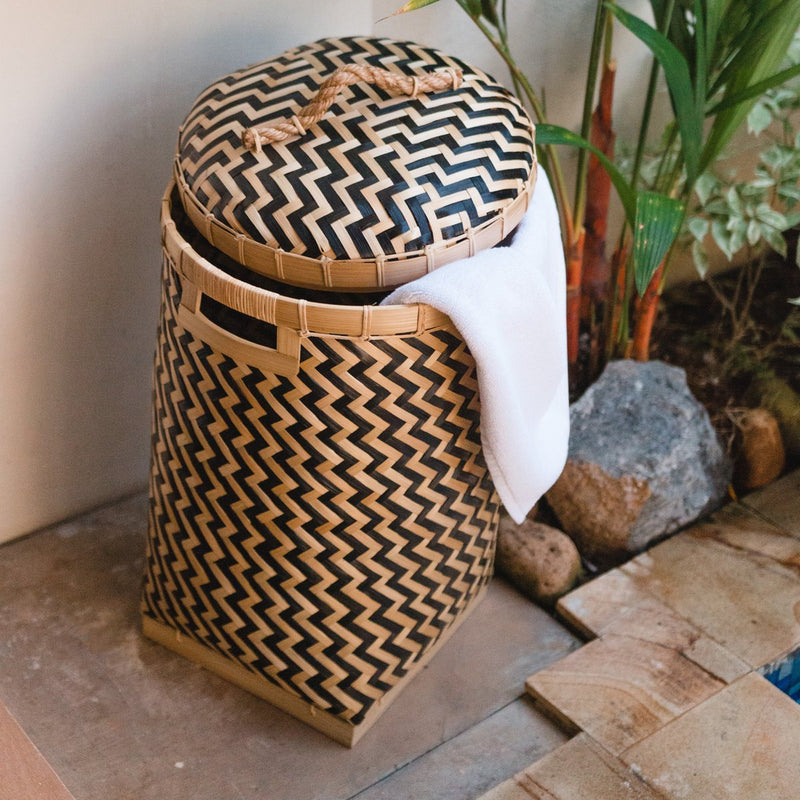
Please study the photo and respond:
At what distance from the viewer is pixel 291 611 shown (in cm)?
123

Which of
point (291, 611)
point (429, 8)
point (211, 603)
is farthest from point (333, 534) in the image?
point (429, 8)

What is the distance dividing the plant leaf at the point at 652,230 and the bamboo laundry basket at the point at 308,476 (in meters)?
0.27

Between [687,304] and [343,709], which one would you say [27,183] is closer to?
[343,709]

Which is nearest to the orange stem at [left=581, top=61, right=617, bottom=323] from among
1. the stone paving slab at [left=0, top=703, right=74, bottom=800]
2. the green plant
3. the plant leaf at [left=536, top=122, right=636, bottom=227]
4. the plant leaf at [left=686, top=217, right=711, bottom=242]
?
the green plant

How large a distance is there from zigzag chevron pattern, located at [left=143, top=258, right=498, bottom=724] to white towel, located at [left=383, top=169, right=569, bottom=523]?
→ 5cm

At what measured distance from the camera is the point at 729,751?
131cm

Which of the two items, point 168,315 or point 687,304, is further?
point 687,304

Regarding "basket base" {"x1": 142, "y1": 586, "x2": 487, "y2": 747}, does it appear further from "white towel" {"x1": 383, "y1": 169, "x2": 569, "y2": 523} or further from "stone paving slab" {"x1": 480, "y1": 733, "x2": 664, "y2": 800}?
"white towel" {"x1": 383, "y1": 169, "x2": 569, "y2": 523}

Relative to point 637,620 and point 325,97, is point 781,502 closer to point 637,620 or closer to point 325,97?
point 637,620

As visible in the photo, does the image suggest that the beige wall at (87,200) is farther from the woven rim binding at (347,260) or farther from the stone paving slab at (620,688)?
the stone paving slab at (620,688)

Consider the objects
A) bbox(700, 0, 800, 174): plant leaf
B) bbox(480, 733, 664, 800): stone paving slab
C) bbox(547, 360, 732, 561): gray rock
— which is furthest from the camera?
bbox(547, 360, 732, 561): gray rock

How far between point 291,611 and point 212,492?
0.18 metres

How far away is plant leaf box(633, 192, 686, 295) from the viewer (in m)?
1.30

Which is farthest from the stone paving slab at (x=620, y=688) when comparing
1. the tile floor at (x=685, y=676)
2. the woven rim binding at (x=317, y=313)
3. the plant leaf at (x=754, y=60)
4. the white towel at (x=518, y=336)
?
the plant leaf at (x=754, y=60)
